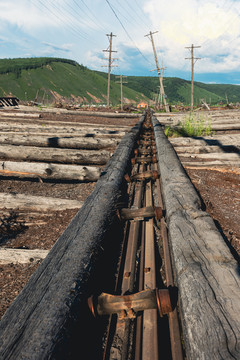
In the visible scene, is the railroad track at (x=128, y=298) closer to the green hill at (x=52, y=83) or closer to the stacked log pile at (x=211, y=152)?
the stacked log pile at (x=211, y=152)

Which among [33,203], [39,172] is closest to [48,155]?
[39,172]

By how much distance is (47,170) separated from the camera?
324 cm

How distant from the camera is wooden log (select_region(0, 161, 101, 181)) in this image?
324 centimetres

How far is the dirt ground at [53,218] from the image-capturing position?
167 cm

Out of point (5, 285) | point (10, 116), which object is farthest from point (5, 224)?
point (10, 116)

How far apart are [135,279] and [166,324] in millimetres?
340

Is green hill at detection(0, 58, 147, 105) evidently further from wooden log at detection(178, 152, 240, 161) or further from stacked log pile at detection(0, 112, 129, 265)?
wooden log at detection(178, 152, 240, 161)

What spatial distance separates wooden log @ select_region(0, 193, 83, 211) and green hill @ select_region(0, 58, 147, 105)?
123 meters

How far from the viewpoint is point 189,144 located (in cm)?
596

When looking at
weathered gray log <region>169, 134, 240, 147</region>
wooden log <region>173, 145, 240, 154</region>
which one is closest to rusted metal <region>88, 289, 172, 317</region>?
wooden log <region>173, 145, 240, 154</region>

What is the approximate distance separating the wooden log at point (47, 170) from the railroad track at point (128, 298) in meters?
1.34

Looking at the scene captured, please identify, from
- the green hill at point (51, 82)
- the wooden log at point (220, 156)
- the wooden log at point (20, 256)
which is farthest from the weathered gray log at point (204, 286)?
the green hill at point (51, 82)

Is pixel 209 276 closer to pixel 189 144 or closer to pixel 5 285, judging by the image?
pixel 5 285

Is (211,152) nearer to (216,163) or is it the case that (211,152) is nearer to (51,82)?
(216,163)
